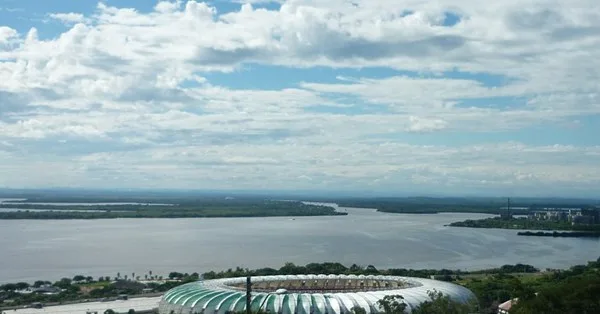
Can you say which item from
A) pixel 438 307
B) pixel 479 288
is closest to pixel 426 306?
pixel 438 307

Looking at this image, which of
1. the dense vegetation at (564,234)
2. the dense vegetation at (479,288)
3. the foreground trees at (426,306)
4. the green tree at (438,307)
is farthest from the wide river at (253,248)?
the foreground trees at (426,306)

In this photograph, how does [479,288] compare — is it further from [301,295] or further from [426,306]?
[301,295]

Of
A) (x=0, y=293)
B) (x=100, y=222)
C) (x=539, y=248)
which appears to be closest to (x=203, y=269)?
(x=0, y=293)

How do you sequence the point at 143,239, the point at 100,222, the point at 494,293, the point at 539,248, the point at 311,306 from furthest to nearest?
the point at 100,222 < the point at 143,239 < the point at 539,248 < the point at 494,293 < the point at 311,306

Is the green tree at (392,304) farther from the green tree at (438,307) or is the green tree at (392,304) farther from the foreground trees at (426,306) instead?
the green tree at (438,307)

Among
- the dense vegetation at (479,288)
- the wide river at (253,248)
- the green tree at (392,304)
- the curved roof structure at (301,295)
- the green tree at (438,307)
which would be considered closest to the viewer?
the dense vegetation at (479,288)

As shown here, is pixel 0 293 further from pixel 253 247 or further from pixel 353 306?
pixel 253 247
